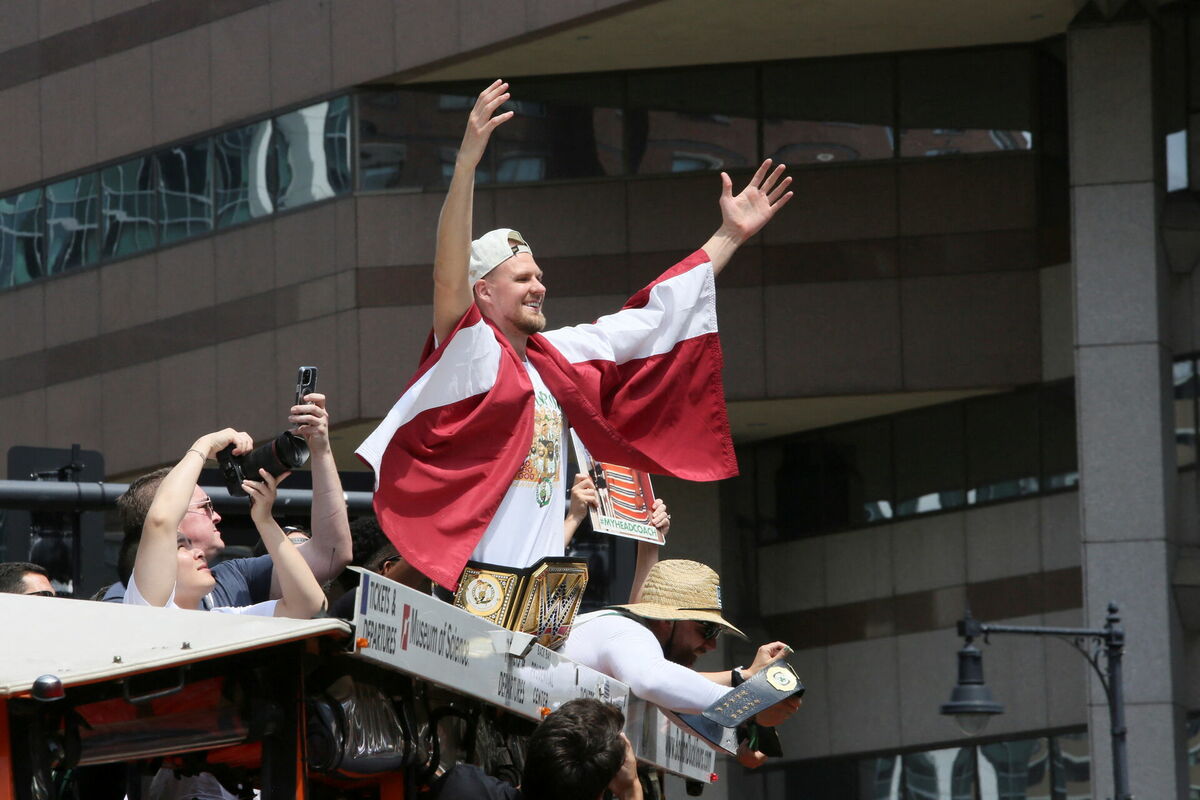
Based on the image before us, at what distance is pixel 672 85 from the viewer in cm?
2323

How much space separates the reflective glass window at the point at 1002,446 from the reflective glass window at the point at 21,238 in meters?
11.9

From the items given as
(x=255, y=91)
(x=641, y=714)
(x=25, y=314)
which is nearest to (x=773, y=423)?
(x=255, y=91)

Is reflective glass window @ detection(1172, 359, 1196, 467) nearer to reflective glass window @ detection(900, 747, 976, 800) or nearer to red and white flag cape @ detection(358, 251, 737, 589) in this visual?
reflective glass window @ detection(900, 747, 976, 800)

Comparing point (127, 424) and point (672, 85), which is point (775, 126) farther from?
point (127, 424)

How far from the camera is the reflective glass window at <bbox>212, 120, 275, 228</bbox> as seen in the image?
23969 millimetres

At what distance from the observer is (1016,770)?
2284cm

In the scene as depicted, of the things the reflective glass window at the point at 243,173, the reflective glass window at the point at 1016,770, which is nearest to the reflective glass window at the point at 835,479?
the reflective glass window at the point at 1016,770

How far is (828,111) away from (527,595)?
1762cm

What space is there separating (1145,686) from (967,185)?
5.86m

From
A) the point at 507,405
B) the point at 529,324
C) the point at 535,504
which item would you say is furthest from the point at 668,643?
the point at 529,324

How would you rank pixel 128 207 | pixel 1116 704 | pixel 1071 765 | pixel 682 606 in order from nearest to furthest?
pixel 682 606, pixel 1116 704, pixel 1071 765, pixel 128 207

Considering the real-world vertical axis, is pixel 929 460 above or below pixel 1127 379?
below

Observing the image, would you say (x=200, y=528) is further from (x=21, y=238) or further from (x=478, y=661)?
(x=21, y=238)

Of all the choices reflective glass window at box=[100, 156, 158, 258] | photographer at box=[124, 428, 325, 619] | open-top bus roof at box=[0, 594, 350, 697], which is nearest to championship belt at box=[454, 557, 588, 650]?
photographer at box=[124, 428, 325, 619]
